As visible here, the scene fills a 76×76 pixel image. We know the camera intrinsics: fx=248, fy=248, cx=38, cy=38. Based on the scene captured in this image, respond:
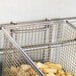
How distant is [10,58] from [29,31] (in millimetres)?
355

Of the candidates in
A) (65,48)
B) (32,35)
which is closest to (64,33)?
(65,48)

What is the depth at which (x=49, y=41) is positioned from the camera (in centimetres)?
163

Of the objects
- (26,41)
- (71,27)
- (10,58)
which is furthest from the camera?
(26,41)

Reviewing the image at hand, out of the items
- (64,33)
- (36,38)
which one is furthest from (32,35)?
(64,33)

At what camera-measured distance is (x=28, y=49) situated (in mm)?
1508

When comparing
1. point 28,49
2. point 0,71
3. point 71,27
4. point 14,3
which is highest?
point 14,3

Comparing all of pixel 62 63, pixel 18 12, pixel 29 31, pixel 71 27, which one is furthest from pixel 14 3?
pixel 62 63

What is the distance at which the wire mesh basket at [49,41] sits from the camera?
1.50 metres

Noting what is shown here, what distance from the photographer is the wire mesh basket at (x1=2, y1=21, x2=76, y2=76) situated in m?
1.50

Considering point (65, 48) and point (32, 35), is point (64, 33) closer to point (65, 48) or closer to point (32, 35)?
point (65, 48)

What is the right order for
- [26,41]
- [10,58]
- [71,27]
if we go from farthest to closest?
[26,41] < [71,27] < [10,58]

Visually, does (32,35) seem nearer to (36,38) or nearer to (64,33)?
(36,38)

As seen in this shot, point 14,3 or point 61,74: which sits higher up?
point 14,3

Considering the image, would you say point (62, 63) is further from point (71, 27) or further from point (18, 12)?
point (18, 12)
